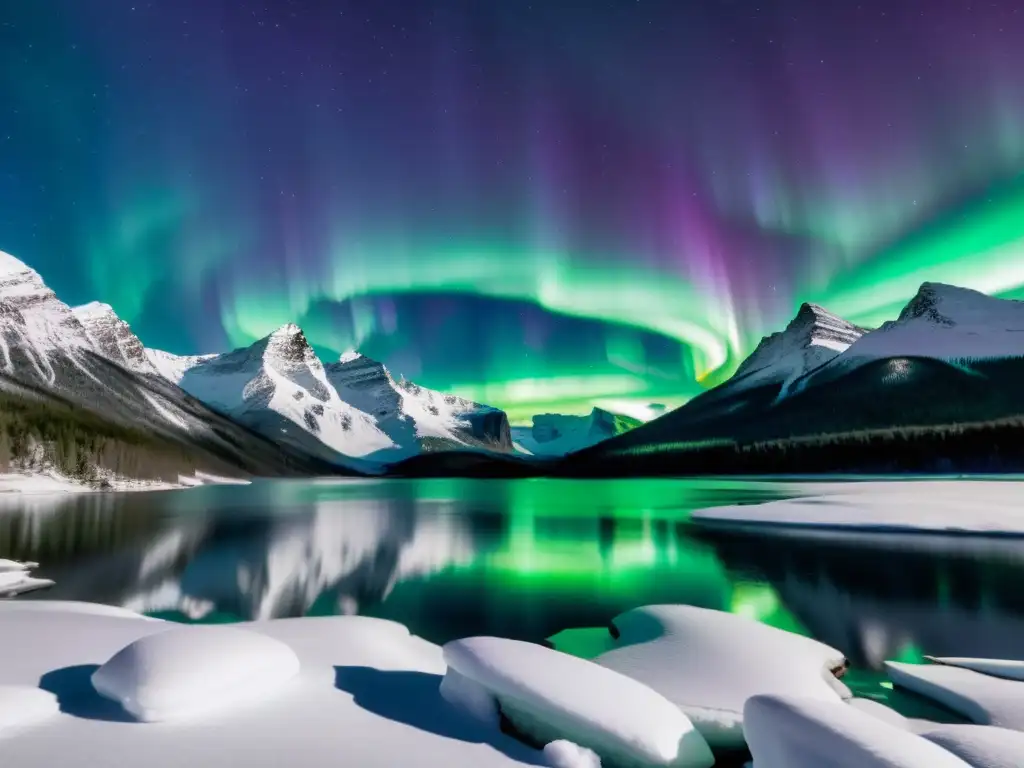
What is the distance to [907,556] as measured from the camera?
34.3m

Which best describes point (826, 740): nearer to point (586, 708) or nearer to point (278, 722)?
point (586, 708)

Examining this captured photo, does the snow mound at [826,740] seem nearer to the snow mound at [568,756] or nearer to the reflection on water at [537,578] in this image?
the snow mound at [568,756]

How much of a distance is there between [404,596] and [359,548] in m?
14.6

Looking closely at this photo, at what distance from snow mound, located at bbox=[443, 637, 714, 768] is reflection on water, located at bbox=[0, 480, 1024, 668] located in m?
8.67

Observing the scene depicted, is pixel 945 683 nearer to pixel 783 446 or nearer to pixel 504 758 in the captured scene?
pixel 504 758

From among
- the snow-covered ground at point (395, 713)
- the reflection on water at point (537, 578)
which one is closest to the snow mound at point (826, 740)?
the snow-covered ground at point (395, 713)

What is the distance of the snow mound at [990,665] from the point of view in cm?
1389

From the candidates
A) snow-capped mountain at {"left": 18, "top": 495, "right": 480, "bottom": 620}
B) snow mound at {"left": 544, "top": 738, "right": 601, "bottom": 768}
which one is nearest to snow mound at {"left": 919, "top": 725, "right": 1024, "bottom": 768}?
snow mound at {"left": 544, "top": 738, "right": 601, "bottom": 768}

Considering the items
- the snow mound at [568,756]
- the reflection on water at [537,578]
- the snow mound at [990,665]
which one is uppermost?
the snow mound at [568,756]

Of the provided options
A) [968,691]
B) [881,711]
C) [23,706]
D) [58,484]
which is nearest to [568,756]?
[881,711]

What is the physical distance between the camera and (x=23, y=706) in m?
8.66

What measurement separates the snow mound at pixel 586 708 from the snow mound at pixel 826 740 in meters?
1.08

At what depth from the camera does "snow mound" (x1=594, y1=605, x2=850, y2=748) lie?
11.0m

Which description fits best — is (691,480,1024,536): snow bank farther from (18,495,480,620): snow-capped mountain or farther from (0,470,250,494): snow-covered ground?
(0,470,250,494): snow-covered ground
